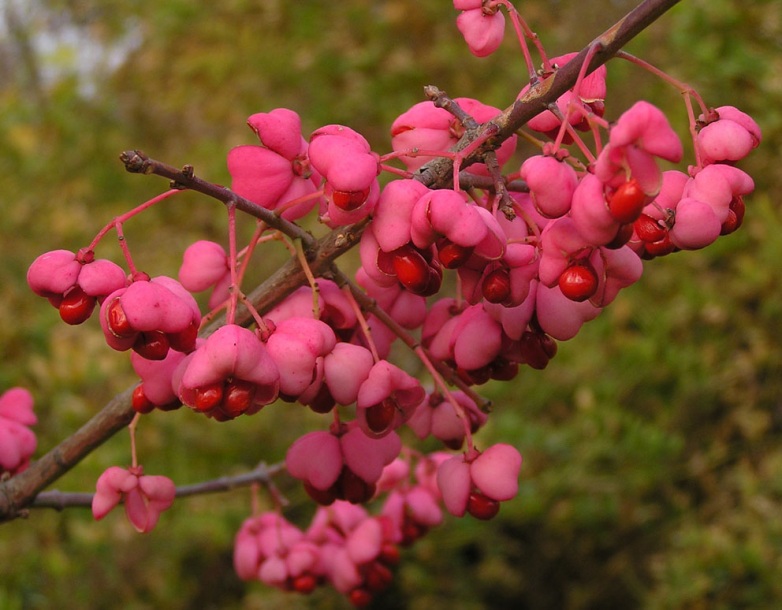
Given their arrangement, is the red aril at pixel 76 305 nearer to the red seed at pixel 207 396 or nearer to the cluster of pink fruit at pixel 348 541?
the red seed at pixel 207 396

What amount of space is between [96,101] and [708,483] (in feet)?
9.72

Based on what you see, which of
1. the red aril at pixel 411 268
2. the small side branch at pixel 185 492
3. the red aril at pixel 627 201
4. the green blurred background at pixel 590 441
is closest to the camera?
the red aril at pixel 627 201

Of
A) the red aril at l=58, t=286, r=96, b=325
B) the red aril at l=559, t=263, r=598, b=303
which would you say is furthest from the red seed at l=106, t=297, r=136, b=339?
the red aril at l=559, t=263, r=598, b=303

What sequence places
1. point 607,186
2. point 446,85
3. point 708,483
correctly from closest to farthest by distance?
point 607,186, point 708,483, point 446,85

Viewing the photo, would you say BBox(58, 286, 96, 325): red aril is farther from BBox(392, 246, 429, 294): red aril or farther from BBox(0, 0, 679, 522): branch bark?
BBox(392, 246, 429, 294): red aril

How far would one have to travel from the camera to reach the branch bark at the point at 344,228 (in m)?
0.59

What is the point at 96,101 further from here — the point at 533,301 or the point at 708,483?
the point at 533,301

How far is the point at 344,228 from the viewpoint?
2.20 feet

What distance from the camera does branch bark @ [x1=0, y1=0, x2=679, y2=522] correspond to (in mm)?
589

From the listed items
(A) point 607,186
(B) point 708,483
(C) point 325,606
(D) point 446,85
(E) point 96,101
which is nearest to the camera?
(A) point 607,186

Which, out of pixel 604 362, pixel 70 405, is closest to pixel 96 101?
pixel 70 405

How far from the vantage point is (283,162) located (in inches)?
27.2

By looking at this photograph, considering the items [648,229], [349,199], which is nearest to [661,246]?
[648,229]

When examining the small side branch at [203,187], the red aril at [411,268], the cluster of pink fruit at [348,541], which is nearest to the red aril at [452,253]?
the red aril at [411,268]
